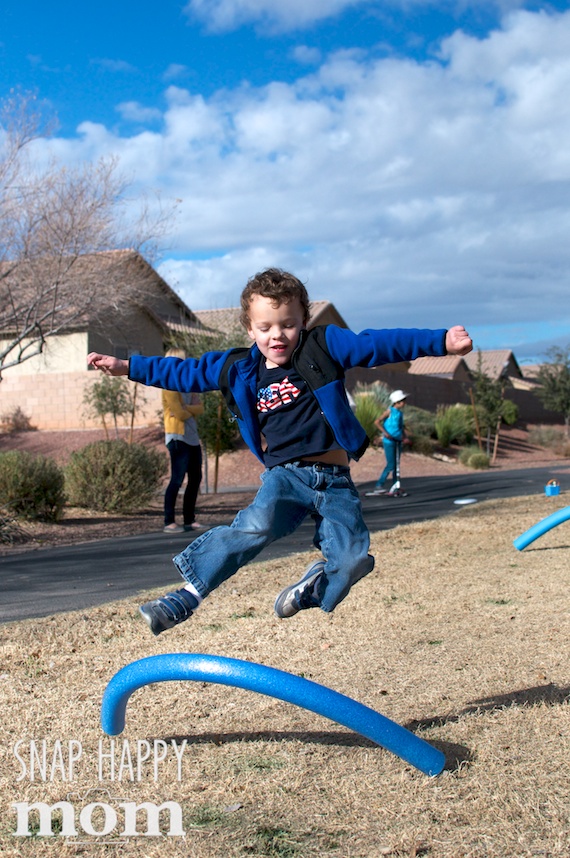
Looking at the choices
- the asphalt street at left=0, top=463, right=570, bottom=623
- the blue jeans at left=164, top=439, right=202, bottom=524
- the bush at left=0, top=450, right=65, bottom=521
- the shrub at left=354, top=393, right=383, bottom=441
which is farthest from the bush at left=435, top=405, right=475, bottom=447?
the blue jeans at left=164, top=439, right=202, bottom=524

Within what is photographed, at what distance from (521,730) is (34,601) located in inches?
170

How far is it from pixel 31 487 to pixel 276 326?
9390mm

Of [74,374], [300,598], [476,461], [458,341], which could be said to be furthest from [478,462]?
[458,341]

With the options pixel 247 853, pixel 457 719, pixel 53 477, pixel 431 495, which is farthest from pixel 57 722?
pixel 431 495

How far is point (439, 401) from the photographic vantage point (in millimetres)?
41750

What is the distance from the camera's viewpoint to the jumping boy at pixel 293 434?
3969mm

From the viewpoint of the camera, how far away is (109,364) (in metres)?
4.27

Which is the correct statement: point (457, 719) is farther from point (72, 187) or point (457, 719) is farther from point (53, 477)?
point (72, 187)

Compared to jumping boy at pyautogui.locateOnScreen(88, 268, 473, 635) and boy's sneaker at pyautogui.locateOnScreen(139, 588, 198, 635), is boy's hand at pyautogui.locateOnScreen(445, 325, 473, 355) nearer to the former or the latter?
jumping boy at pyautogui.locateOnScreen(88, 268, 473, 635)

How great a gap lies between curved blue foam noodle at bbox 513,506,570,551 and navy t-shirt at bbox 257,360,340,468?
4371 mm

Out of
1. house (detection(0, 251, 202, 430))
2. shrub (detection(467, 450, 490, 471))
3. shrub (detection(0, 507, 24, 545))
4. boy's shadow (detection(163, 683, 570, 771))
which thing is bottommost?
shrub (detection(467, 450, 490, 471))

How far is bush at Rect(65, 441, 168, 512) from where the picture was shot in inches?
564

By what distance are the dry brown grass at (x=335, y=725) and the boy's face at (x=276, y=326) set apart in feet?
5.52

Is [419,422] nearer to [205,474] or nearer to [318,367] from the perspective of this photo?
[205,474]
